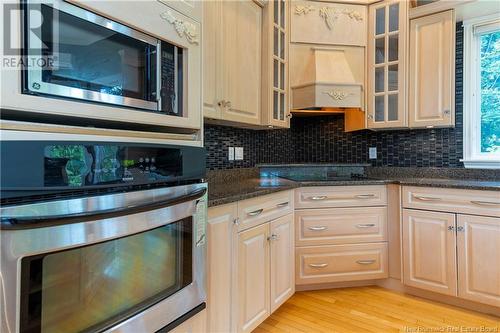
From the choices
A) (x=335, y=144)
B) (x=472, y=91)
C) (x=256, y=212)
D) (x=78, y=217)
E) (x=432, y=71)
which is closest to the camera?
(x=78, y=217)

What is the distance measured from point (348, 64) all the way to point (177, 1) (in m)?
2.01

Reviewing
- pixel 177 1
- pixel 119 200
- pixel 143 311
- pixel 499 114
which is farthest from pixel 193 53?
pixel 499 114

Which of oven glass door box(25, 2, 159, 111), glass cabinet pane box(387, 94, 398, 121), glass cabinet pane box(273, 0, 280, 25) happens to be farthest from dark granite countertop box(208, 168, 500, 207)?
glass cabinet pane box(273, 0, 280, 25)

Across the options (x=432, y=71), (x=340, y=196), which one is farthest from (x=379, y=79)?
(x=340, y=196)

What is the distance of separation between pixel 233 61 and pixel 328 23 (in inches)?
48.9

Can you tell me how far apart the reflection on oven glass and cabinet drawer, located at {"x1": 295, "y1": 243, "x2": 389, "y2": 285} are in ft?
4.85

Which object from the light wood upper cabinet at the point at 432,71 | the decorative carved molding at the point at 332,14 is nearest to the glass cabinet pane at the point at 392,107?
the light wood upper cabinet at the point at 432,71

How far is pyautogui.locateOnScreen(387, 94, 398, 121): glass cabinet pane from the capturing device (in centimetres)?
266

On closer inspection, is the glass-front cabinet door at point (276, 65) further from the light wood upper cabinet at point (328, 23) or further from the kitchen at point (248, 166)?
the light wood upper cabinet at point (328, 23)

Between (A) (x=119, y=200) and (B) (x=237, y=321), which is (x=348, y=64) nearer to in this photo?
(B) (x=237, y=321)

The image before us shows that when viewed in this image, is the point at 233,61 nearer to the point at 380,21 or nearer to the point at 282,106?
the point at 282,106

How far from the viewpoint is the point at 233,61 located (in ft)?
6.53

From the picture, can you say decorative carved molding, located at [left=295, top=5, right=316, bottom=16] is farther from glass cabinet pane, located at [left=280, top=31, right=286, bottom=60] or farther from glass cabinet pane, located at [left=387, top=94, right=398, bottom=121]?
glass cabinet pane, located at [left=387, top=94, right=398, bottom=121]

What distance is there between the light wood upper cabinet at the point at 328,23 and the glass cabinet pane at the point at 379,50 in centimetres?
12
